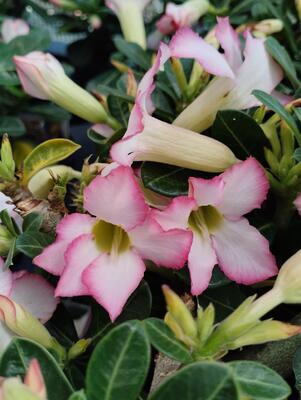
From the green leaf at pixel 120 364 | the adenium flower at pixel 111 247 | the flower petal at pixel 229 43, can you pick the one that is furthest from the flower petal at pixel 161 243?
the flower petal at pixel 229 43

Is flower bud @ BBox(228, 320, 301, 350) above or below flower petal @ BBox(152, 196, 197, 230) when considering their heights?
below

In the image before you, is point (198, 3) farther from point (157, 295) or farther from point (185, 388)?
point (185, 388)

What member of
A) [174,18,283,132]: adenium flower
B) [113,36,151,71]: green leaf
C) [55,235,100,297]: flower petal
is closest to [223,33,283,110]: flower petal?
[174,18,283,132]: adenium flower

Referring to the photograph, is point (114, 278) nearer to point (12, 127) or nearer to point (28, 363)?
point (28, 363)

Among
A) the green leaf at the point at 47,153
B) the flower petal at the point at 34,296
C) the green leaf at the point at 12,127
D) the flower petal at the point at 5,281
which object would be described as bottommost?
the green leaf at the point at 12,127

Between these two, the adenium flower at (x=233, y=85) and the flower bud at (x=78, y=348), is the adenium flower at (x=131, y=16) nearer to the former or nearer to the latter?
the adenium flower at (x=233, y=85)

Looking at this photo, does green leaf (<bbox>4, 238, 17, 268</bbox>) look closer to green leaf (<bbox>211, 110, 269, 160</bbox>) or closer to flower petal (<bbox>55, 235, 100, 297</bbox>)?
flower petal (<bbox>55, 235, 100, 297</bbox>)
